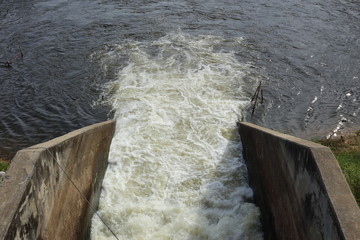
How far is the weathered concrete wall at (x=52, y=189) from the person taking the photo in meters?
4.68

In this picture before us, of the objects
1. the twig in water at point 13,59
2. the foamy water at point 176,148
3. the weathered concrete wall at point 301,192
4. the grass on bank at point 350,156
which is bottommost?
the twig in water at point 13,59

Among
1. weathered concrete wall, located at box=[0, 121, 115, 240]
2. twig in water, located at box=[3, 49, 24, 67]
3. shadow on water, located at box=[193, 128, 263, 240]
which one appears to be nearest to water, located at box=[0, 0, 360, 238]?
shadow on water, located at box=[193, 128, 263, 240]

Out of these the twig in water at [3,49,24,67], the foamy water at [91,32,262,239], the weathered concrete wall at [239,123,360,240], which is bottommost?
the twig in water at [3,49,24,67]

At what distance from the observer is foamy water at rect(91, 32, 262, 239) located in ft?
23.2

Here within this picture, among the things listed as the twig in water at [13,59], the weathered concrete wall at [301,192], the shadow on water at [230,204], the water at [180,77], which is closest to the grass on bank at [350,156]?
the water at [180,77]

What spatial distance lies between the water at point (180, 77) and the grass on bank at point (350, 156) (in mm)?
858

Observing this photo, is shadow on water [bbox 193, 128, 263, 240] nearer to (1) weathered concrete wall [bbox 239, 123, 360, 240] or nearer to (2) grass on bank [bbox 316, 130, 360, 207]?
(1) weathered concrete wall [bbox 239, 123, 360, 240]

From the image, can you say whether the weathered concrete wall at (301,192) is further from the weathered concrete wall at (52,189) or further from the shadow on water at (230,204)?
the weathered concrete wall at (52,189)

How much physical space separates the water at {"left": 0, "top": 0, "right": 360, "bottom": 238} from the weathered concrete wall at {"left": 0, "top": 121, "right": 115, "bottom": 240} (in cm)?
71

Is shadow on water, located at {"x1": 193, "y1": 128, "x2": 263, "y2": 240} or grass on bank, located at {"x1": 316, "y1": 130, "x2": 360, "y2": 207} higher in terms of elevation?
grass on bank, located at {"x1": 316, "y1": 130, "x2": 360, "y2": 207}

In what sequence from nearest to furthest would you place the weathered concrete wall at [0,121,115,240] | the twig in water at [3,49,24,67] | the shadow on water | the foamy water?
1. the weathered concrete wall at [0,121,115,240]
2. the shadow on water
3. the foamy water
4. the twig in water at [3,49,24,67]

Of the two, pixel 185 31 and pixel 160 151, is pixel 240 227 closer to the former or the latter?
pixel 160 151

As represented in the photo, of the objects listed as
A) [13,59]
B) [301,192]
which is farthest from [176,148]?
[13,59]

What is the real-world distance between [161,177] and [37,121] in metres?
4.81
